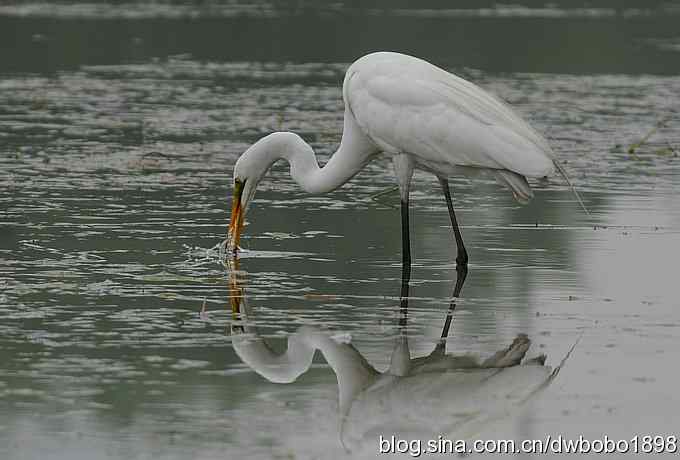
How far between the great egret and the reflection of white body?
7.29ft

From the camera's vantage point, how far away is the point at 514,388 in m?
7.89

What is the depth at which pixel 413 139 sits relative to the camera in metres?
11.3

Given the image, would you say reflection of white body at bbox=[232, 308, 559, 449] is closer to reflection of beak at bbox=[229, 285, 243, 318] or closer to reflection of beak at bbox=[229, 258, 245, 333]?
reflection of beak at bbox=[229, 258, 245, 333]

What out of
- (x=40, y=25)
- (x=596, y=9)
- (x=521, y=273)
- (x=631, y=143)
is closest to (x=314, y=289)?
(x=521, y=273)

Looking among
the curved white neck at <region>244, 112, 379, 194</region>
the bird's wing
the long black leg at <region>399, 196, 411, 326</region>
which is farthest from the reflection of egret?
the curved white neck at <region>244, 112, 379, 194</region>

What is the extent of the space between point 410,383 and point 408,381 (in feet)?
0.12

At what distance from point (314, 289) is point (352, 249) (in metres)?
1.72

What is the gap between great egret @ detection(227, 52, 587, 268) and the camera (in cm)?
1095

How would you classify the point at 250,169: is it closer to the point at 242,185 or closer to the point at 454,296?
the point at 242,185

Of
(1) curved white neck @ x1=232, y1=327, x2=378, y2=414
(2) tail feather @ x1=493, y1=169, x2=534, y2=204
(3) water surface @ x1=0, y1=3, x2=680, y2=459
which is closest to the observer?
(3) water surface @ x1=0, y1=3, x2=680, y2=459

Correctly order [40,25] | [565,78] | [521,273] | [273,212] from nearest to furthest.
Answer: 1. [521,273]
2. [273,212]
3. [565,78]
4. [40,25]

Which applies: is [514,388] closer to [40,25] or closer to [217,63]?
[217,63]

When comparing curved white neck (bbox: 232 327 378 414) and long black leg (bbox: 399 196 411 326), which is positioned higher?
curved white neck (bbox: 232 327 378 414)

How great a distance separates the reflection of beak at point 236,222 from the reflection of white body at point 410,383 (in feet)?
8.92
